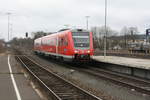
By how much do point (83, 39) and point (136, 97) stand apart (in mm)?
13031

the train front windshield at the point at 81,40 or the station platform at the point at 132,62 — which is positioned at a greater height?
the train front windshield at the point at 81,40

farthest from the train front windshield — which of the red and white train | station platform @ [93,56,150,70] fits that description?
station platform @ [93,56,150,70]

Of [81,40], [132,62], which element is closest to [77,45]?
[81,40]

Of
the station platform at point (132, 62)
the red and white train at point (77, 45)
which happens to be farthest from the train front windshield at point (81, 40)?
the station platform at point (132, 62)

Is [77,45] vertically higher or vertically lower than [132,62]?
higher

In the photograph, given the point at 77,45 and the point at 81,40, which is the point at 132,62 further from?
the point at 77,45

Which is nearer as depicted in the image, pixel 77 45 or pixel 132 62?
pixel 77 45

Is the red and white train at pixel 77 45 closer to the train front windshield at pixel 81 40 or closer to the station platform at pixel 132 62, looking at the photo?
the train front windshield at pixel 81 40

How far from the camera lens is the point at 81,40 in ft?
76.0

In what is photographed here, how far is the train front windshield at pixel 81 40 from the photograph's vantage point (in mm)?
22922

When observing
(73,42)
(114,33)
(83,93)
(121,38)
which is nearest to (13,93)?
(83,93)

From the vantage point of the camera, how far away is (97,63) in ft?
84.9

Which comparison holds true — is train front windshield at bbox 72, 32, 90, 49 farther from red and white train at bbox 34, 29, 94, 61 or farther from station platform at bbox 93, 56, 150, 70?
station platform at bbox 93, 56, 150, 70

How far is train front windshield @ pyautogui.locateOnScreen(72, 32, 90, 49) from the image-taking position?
2292 cm
